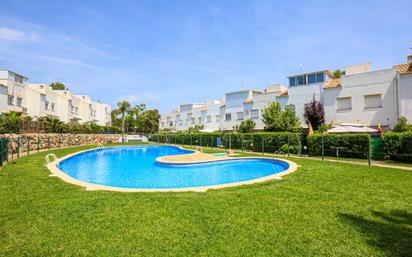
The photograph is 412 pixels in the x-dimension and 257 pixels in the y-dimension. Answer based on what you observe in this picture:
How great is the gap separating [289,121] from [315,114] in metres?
2.70

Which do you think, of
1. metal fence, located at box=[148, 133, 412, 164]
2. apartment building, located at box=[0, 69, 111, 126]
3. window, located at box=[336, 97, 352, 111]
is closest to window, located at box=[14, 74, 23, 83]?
apartment building, located at box=[0, 69, 111, 126]

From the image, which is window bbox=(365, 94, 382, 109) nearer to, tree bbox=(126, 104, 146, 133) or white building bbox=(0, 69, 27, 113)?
white building bbox=(0, 69, 27, 113)

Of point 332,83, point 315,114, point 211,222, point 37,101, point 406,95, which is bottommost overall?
point 211,222

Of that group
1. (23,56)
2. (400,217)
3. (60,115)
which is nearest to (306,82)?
(400,217)

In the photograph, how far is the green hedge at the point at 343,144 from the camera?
15.8m

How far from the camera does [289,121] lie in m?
25.3

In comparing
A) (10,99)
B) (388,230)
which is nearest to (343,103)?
(388,230)

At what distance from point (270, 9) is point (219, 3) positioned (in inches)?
134

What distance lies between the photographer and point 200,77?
34.8 m

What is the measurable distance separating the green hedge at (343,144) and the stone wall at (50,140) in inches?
864

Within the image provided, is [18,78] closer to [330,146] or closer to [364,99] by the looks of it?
[330,146]

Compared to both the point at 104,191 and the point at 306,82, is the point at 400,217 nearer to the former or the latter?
the point at 104,191

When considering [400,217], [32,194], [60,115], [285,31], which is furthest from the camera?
[60,115]

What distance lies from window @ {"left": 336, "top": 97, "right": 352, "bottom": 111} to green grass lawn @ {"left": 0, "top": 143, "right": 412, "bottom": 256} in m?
17.4
